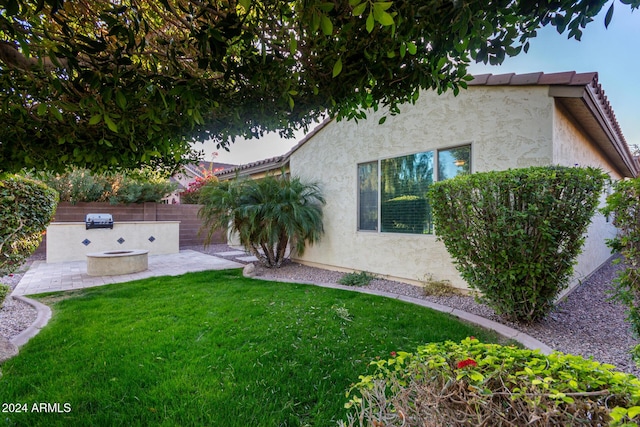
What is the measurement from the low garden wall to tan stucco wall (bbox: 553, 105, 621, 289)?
9579mm

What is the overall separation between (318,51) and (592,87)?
5.06 meters

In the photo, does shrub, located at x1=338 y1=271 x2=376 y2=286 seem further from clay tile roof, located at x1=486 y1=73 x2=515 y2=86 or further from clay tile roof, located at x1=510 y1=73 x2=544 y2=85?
clay tile roof, located at x1=510 y1=73 x2=544 y2=85

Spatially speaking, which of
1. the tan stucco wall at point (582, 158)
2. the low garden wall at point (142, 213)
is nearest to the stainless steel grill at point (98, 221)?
the low garden wall at point (142, 213)

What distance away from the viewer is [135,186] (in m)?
12.4

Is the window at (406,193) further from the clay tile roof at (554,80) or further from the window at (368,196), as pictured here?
the clay tile roof at (554,80)

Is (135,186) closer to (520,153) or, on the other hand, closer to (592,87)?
(520,153)

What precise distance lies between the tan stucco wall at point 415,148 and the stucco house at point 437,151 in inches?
0.7

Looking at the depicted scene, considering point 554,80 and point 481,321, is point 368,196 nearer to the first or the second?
point 481,321

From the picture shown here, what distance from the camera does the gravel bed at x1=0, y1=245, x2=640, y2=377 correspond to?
334 centimetres

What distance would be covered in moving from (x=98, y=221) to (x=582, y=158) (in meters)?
→ 14.3

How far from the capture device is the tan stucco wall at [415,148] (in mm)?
4844

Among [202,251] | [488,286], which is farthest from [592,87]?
[202,251]

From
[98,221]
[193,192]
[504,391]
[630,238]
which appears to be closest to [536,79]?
[630,238]

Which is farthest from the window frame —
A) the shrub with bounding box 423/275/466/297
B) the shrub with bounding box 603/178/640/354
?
the shrub with bounding box 603/178/640/354
